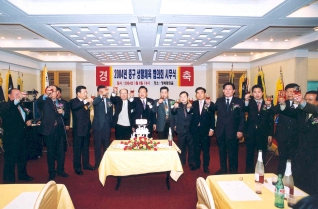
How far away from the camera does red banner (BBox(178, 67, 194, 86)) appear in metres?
10.3

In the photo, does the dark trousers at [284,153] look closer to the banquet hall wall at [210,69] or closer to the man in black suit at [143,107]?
the man in black suit at [143,107]

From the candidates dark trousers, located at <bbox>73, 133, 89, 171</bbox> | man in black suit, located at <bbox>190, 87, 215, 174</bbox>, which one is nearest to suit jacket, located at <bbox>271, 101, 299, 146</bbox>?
man in black suit, located at <bbox>190, 87, 215, 174</bbox>

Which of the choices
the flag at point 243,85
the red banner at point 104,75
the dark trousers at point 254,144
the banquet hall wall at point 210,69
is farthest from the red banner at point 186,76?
the dark trousers at point 254,144

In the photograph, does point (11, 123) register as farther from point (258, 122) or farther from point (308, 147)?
point (308, 147)

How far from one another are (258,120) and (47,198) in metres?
3.56

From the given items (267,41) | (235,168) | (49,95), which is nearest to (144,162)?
(235,168)

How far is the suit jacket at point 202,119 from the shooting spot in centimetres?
437

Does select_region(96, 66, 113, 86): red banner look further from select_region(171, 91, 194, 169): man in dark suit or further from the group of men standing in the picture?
select_region(171, 91, 194, 169): man in dark suit

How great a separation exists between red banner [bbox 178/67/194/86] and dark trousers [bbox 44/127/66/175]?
6988mm

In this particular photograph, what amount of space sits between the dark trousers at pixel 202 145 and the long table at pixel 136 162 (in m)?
1.45

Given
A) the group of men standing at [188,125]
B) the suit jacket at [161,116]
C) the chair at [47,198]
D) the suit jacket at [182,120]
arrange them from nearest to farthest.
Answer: the chair at [47,198]
the group of men standing at [188,125]
the suit jacket at [182,120]
the suit jacket at [161,116]

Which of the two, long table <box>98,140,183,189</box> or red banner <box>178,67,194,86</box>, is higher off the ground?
red banner <box>178,67,194,86</box>

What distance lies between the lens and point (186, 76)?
406 inches

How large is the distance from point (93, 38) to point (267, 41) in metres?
5.13
